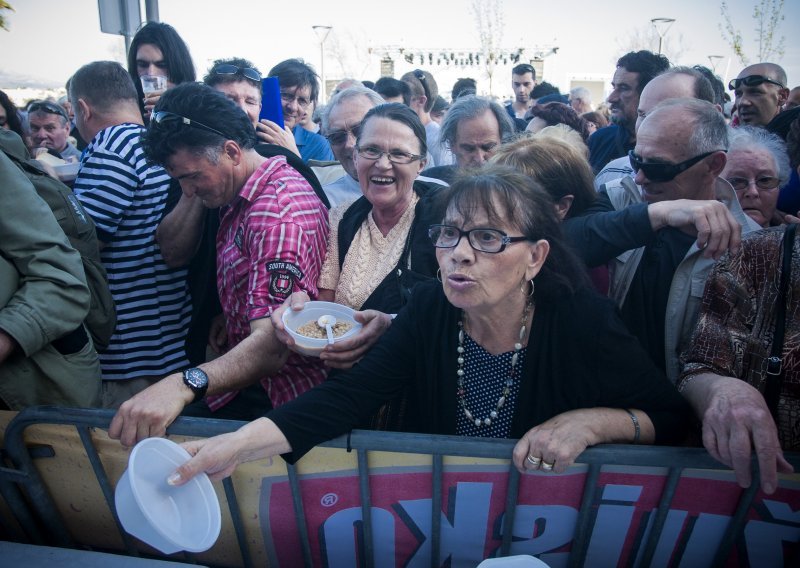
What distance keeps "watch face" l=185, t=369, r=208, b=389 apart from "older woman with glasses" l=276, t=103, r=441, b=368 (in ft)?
2.27

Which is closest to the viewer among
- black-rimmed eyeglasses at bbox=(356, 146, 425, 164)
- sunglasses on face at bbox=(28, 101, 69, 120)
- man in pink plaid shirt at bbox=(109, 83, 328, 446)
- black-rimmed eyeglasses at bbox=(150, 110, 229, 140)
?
man in pink plaid shirt at bbox=(109, 83, 328, 446)

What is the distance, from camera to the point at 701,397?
1674 mm

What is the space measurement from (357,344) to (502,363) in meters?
0.55

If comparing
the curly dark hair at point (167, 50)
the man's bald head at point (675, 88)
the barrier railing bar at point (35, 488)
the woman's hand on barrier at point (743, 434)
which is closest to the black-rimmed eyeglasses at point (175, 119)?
the barrier railing bar at point (35, 488)

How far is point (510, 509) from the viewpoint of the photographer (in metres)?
1.75

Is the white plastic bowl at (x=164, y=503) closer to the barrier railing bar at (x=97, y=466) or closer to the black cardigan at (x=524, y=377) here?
the black cardigan at (x=524, y=377)

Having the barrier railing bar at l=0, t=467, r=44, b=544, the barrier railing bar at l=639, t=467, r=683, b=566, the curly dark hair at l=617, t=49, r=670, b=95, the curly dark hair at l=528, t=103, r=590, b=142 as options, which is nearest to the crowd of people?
the barrier railing bar at l=639, t=467, r=683, b=566

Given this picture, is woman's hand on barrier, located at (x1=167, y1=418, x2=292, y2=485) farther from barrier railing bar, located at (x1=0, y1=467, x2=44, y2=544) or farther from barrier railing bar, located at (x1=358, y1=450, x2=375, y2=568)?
barrier railing bar, located at (x1=0, y1=467, x2=44, y2=544)

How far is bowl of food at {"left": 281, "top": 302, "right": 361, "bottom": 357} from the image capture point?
1997mm

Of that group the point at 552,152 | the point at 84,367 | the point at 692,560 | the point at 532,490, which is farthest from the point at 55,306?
the point at 692,560

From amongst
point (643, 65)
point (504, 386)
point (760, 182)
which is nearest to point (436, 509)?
point (504, 386)

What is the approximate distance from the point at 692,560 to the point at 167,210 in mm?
2726

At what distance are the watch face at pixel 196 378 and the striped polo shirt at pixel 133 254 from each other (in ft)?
3.33

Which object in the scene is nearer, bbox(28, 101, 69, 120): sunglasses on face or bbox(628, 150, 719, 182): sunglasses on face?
bbox(628, 150, 719, 182): sunglasses on face
